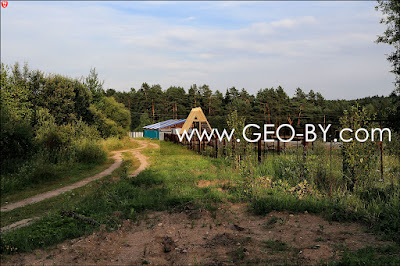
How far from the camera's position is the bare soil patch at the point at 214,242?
174 inches

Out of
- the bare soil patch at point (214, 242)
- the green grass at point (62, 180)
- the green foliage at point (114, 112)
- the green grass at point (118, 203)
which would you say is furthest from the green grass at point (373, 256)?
the green foliage at point (114, 112)

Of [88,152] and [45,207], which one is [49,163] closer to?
[88,152]

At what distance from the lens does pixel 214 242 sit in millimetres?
4992

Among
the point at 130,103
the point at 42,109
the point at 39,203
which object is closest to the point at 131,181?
the point at 39,203

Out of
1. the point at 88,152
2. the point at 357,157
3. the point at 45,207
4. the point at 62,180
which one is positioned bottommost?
the point at 45,207

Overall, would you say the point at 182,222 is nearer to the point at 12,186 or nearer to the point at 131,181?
the point at 131,181

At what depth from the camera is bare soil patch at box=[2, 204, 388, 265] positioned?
4.41 metres

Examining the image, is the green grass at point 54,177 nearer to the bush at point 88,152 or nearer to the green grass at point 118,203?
the bush at point 88,152

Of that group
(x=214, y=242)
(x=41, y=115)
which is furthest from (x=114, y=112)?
(x=214, y=242)

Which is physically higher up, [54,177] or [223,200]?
[223,200]

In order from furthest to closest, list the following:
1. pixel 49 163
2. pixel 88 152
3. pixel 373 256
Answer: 1. pixel 88 152
2. pixel 49 163
3. pixel 373 256

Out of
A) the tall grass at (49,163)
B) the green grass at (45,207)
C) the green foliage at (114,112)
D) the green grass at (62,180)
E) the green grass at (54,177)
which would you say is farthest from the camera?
the green foliage at (114,112)

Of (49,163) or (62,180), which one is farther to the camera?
(49,163)

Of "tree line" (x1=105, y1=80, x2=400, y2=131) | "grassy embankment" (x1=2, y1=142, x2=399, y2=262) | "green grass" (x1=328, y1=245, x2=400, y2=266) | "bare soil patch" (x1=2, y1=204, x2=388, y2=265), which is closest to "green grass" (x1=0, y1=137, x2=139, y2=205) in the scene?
"grassy embankment" (x1=2, y1=142, x2=399, y2=262)
